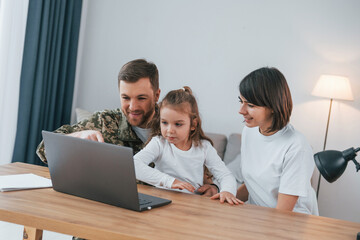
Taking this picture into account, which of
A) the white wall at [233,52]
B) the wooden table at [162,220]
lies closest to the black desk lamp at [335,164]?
the wooden table at [162,220]

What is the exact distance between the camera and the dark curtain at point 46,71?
3088 millimetres

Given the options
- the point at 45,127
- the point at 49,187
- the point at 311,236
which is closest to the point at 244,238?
the point at 311,236

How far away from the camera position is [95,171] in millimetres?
1119

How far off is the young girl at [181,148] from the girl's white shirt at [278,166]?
15 centimetres

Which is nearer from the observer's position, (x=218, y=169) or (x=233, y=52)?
(x=218, y=169)

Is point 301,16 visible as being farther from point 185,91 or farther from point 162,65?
point 185,91

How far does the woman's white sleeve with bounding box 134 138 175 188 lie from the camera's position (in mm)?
1432

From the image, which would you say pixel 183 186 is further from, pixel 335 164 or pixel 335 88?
pixel 335 88

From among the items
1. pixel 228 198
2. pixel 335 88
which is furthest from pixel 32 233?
pixel 335 88

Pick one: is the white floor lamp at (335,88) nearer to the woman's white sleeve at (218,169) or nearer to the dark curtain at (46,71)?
the woman's white sleeve at (218,169)

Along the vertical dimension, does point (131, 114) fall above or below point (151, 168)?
above

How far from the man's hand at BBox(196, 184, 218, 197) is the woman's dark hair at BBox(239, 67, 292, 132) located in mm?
360

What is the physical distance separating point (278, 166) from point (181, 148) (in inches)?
15.6

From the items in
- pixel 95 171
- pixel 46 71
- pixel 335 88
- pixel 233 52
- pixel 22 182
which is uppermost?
pixel 233 52
